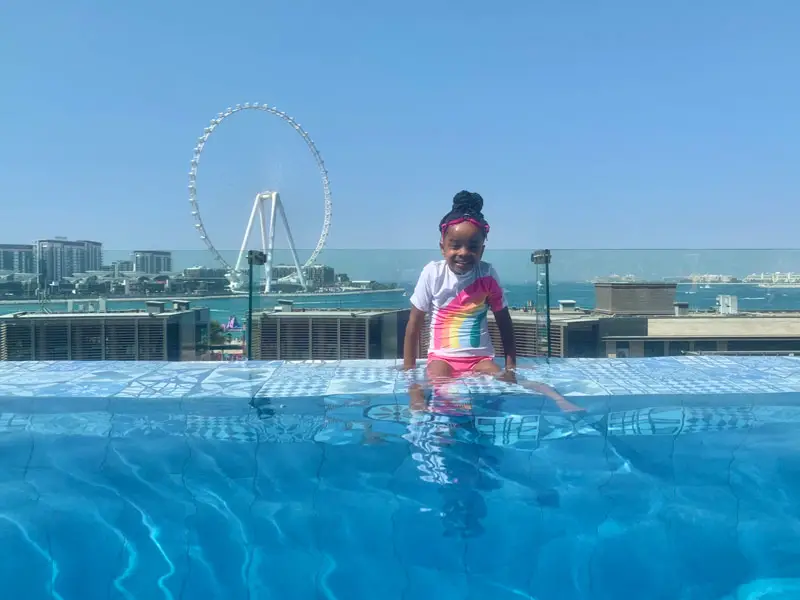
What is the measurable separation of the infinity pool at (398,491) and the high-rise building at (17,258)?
433 centimetres

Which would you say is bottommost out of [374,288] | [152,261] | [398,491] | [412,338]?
[398,491]

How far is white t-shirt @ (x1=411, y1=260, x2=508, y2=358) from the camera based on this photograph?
3.55 m

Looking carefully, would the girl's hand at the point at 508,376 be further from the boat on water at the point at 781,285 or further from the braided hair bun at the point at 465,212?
the boat on water at the point at 781,285

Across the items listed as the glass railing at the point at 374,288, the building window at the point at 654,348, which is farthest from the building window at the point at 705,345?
the building window at the point at 654,348

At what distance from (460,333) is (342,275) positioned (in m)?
4.02

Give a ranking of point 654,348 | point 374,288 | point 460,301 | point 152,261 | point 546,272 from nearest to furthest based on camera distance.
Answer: point 460,301, point 546,272, point 654,348, point 374,288, point 152,261

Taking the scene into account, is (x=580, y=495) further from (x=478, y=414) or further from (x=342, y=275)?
(x=342, y=275)

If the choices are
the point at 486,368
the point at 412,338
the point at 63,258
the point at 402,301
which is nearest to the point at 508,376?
the point at 486,368

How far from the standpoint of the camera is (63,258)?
301 inches

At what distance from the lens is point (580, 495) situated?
2.39 metres

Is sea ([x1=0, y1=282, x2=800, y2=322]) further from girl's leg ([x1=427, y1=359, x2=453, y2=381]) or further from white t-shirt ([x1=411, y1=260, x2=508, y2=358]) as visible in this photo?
girl's leg ([x1=427, y1=359, x2=453, y2=381])

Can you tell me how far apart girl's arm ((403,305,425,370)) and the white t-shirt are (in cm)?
5

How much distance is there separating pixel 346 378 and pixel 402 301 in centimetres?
279

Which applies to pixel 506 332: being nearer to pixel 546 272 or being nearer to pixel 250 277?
pixel 546 272
